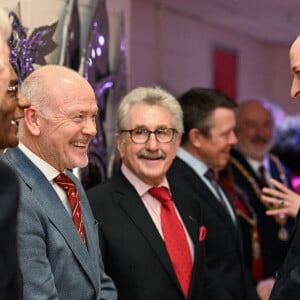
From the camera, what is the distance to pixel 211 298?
308 centimetres

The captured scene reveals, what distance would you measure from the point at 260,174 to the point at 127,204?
74.1 inches

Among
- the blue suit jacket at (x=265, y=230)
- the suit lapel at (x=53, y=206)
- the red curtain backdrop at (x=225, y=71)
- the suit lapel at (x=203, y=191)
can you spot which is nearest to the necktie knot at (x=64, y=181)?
the suit lapel at (x=53, y=206)

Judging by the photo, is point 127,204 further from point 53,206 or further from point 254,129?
point 254,129

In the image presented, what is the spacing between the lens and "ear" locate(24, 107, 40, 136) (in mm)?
2426

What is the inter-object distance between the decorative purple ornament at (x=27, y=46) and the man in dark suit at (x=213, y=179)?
84cm

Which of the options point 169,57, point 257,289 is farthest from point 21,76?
point 169,57

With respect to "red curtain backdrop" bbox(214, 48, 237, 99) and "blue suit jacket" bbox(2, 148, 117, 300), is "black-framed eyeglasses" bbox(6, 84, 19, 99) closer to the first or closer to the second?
"blue suit jacket" bbox(2, 148, 117, 300)

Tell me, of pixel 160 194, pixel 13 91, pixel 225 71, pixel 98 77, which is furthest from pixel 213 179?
pixel 225 71

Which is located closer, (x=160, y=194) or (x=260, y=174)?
(x=160, y=194)

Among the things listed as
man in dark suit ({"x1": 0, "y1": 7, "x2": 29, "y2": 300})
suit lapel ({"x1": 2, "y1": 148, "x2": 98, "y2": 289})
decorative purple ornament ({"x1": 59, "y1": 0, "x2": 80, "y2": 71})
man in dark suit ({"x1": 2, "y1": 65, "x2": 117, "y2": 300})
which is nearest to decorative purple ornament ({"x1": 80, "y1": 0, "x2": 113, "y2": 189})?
decorative purple ornament ({"x1": 59, "y1": 0, "x2": 80, "y2": 71})

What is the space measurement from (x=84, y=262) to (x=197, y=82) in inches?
180

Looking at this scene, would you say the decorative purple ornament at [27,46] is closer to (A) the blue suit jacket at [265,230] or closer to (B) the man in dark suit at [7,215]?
(B) the man in dark suit at [7,215]

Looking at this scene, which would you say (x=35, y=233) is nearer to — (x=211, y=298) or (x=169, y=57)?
(x=211, y=298)

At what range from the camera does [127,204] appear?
2828 millimetres
